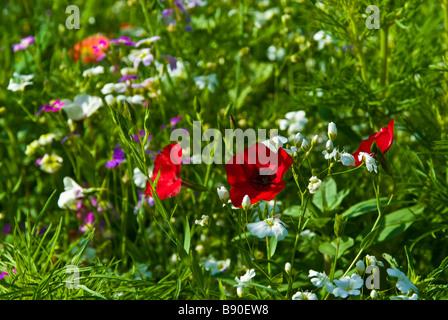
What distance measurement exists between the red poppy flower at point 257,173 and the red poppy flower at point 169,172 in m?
0.08

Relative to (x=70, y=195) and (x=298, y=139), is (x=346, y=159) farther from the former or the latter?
(x=70, y=195)

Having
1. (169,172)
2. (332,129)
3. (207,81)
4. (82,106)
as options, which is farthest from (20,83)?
(332,129)

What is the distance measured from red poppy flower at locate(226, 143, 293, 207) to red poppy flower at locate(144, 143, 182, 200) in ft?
0.25

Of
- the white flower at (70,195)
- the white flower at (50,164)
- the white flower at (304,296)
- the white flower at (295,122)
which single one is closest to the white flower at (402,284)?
the white flower at (304,296)

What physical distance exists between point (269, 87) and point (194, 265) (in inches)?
38.3

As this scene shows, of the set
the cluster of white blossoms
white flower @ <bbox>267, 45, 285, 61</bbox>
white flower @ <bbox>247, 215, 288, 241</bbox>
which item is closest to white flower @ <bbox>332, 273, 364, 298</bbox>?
the cluster of white blossoms

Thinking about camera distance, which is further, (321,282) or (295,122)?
(295,122)

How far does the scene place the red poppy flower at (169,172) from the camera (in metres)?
0.83

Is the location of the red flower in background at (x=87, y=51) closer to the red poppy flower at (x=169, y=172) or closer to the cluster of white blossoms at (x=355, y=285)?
the red poppy flower at (x=169, y=172)

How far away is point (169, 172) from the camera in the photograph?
861 millimetres

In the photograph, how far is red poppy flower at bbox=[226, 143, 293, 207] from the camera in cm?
78

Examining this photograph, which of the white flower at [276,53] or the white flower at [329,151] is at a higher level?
the white flower at [329,151]

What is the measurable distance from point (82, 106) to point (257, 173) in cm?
49

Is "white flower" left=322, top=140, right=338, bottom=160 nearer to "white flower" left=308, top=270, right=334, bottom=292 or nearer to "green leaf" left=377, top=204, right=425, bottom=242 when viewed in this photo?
"white flower" left=308, top=270, right=334, bottom=292
